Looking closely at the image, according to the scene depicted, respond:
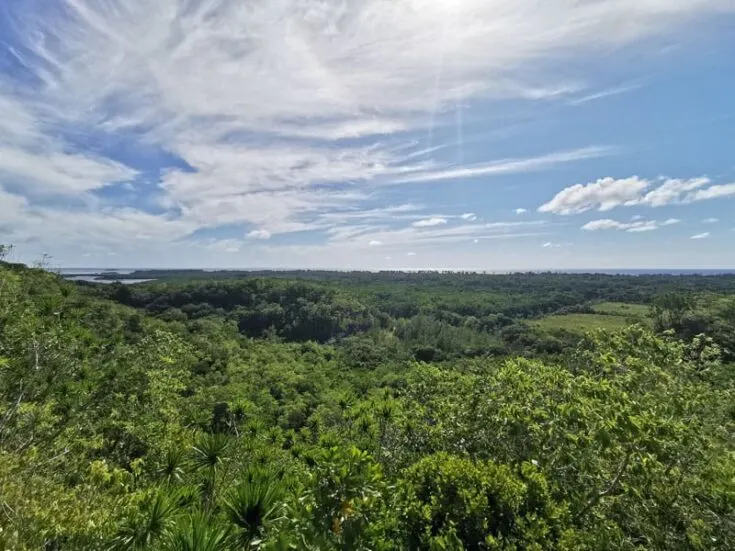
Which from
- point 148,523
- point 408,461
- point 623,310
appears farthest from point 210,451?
point 623,310

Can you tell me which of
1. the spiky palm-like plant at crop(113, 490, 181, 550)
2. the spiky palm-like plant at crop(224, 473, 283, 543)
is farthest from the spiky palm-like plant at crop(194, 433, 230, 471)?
the spiky palm-like plant at crop(224, 473, 283, 543)

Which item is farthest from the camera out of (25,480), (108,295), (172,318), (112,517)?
(108,295)

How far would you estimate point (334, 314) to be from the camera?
10656cm

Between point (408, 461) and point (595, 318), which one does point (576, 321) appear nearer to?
point (595, 318)

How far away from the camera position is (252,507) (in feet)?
17.6

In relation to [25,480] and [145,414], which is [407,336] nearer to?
[145,414]

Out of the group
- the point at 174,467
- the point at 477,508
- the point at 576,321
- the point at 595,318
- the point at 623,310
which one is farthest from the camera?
the point at 623,310

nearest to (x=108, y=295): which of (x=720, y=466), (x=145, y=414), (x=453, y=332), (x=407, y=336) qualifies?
(x=407, y=336)

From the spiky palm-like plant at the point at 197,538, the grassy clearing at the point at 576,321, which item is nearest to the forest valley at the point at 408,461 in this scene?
the spiky palm-like plant at the point at 197,538

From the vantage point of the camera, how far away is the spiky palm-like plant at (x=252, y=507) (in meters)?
5.26

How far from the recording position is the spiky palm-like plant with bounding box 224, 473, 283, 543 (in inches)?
207

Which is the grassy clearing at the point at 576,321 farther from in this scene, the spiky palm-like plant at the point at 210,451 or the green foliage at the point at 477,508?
the green foliage at the point at 477,508

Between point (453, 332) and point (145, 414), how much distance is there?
8873 centimetres

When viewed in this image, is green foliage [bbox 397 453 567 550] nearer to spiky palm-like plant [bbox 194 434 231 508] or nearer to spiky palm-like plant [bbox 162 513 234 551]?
spiky palm-like plant [bbox 162 513 234 551]
